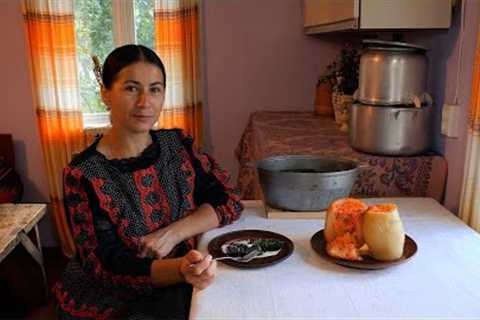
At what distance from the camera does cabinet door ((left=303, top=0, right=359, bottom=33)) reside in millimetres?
1460

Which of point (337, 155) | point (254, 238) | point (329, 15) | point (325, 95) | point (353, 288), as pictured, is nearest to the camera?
point (353, 288)

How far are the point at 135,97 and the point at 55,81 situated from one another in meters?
1.47

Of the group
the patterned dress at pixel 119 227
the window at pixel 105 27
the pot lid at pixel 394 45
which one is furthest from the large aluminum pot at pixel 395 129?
the window at pixel 105 27

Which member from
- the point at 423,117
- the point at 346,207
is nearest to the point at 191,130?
the point at 423,117

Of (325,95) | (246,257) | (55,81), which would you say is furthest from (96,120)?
(246,257)

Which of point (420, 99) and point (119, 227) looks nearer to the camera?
point (119, 227)

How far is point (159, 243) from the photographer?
3.91ft

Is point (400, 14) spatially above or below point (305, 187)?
above

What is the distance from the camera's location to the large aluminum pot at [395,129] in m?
1.41

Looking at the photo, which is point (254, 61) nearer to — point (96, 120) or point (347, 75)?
point (347, 75)

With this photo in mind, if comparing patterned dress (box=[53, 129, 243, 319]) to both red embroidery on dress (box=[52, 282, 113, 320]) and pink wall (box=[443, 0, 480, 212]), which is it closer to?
red embroidery on dress (box=[52, 282, 113, 320])

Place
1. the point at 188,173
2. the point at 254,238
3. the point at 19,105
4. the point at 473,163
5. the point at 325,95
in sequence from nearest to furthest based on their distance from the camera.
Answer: the point at 254,238, the point at 473,163, the point at 188,173, the point at 325,95, the point at 19,105

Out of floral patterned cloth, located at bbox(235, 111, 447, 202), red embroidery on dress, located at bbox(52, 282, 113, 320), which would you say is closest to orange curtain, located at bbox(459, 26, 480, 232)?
floral patterned cloth, located at bbox(235, 111, 447, 202)

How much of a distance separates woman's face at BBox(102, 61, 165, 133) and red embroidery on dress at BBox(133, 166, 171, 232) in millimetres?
119
